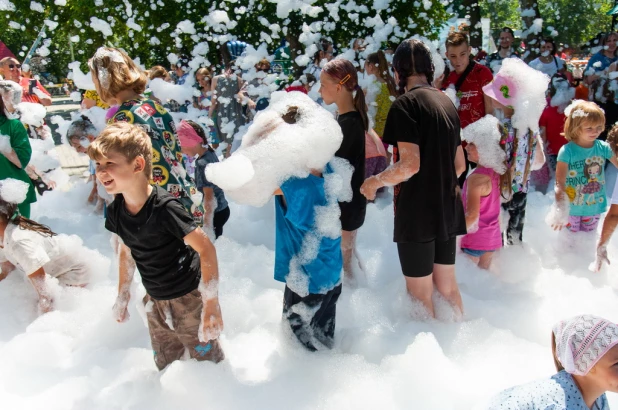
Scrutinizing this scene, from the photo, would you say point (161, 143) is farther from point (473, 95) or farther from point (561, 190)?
point (561, 190)

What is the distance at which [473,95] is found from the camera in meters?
3.97

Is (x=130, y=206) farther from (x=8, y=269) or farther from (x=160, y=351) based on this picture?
(x=8, y=269)

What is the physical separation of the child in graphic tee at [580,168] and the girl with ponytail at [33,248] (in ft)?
11.8

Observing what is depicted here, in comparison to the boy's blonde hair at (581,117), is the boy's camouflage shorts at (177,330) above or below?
below

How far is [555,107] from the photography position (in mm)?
5996

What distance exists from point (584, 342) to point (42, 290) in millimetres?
3257

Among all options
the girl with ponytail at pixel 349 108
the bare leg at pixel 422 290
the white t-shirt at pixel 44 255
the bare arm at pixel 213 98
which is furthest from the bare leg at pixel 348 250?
the bare arm at pixel 213 98

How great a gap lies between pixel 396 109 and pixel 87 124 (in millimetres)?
3123

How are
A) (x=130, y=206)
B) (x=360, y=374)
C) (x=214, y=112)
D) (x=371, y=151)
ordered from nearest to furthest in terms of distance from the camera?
(x=130, y=206), (x=360, y=374), (x=371, y=151), (x=214, y=112)

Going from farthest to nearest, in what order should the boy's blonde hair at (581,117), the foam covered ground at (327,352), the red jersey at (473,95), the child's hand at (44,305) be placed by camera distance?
the red jersey at (473,95), the boy's blonde hair at (581,117), the child's hand at (44,305), the foam covered ground at (327,352)

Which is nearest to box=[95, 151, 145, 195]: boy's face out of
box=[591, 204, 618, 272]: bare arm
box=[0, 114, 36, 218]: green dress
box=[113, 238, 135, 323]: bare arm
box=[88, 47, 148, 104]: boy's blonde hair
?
box=[113, 238, 135, 323]: bare arm

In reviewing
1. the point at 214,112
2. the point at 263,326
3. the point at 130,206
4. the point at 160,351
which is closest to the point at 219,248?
the point at 263,326

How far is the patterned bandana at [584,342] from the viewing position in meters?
1.44

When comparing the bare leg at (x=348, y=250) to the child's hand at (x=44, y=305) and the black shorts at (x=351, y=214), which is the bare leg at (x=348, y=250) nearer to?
the black shorts at (x=351, y=214)
